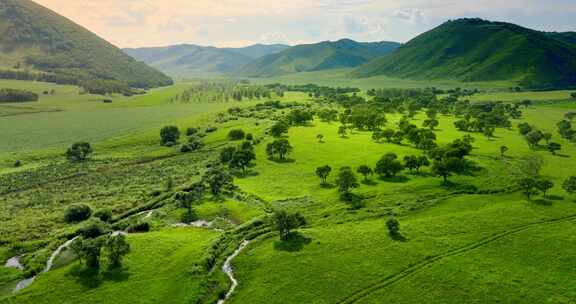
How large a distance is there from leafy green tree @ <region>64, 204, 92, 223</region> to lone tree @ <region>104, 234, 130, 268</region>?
92.8 feet

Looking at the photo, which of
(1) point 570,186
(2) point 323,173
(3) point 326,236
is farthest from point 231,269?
(1) point 570,186

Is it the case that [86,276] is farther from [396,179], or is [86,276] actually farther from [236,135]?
[236,135]

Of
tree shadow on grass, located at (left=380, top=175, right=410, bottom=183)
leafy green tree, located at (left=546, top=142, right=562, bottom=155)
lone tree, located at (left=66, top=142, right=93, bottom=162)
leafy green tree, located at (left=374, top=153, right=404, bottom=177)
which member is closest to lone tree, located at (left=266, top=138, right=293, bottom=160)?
leafy green tree, located at (left=374, top=153, right=404, bottom=177)

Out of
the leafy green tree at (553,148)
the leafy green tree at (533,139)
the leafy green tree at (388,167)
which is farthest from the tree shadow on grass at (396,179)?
the leafy green tree at (533,139)

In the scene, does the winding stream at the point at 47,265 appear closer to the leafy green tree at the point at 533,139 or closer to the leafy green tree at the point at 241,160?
the leafy green tree at the point at 241,160

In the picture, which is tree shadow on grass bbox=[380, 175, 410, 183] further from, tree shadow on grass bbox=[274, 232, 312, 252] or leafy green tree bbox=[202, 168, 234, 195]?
leafy green tree bbox=[202, 168, 234, 195]

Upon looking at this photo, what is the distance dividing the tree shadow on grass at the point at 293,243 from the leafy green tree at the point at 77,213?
53884 millimetres

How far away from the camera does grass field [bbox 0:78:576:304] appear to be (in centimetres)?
6331

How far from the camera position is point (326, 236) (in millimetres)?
79938

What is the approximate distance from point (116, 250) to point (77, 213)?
105 feet

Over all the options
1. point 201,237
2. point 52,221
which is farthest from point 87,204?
point 201,237

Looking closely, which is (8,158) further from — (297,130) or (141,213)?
(297,130)

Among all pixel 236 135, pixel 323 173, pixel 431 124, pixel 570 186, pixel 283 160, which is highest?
pixel 431 124

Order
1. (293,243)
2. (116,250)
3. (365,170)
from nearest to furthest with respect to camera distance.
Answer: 1. (116,250)
2. (293,243)
3. (365,170)
